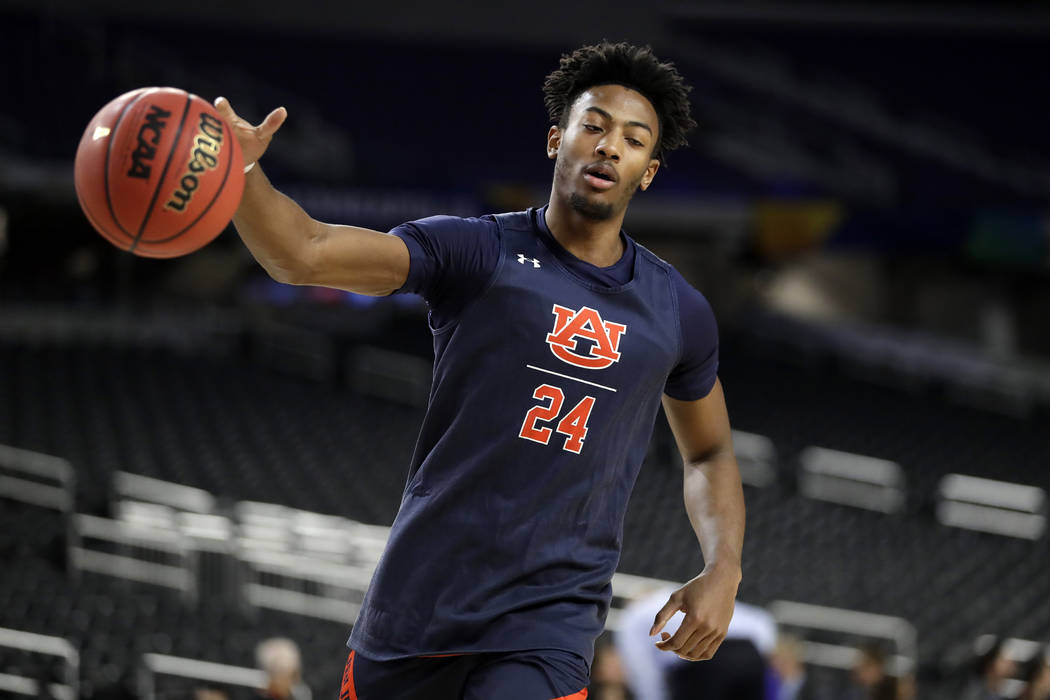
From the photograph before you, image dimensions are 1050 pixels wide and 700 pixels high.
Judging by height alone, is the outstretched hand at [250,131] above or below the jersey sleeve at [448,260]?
above

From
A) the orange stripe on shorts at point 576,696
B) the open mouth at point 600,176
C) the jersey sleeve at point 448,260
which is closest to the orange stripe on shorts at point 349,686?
the orange stripe on shorts at point 576,696

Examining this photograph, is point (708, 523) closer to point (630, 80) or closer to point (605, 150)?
point (605, 150)

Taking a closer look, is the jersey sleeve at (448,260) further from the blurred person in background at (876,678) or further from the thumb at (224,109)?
the blurred person in background at (876,678)

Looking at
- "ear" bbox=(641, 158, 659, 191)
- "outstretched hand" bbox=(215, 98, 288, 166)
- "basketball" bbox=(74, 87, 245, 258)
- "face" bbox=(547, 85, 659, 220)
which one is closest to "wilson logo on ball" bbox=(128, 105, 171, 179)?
"basketball" bbox=(74, 87, 245, 258)

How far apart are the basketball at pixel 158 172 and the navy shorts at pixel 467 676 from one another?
89 centimetres

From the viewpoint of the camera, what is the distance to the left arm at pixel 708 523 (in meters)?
2.54

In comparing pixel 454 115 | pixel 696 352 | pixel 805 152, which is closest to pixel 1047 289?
pixel 805 152

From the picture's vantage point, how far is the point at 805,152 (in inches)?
891

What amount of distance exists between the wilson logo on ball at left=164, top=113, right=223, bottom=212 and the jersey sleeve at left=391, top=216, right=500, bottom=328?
36 centimetres

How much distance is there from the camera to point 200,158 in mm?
2152

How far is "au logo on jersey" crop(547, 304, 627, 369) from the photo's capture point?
2.45m

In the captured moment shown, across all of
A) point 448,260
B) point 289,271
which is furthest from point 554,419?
point 289,271

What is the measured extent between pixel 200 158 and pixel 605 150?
0.79m

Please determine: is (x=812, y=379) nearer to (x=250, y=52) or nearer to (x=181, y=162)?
(x=250, y=52)
